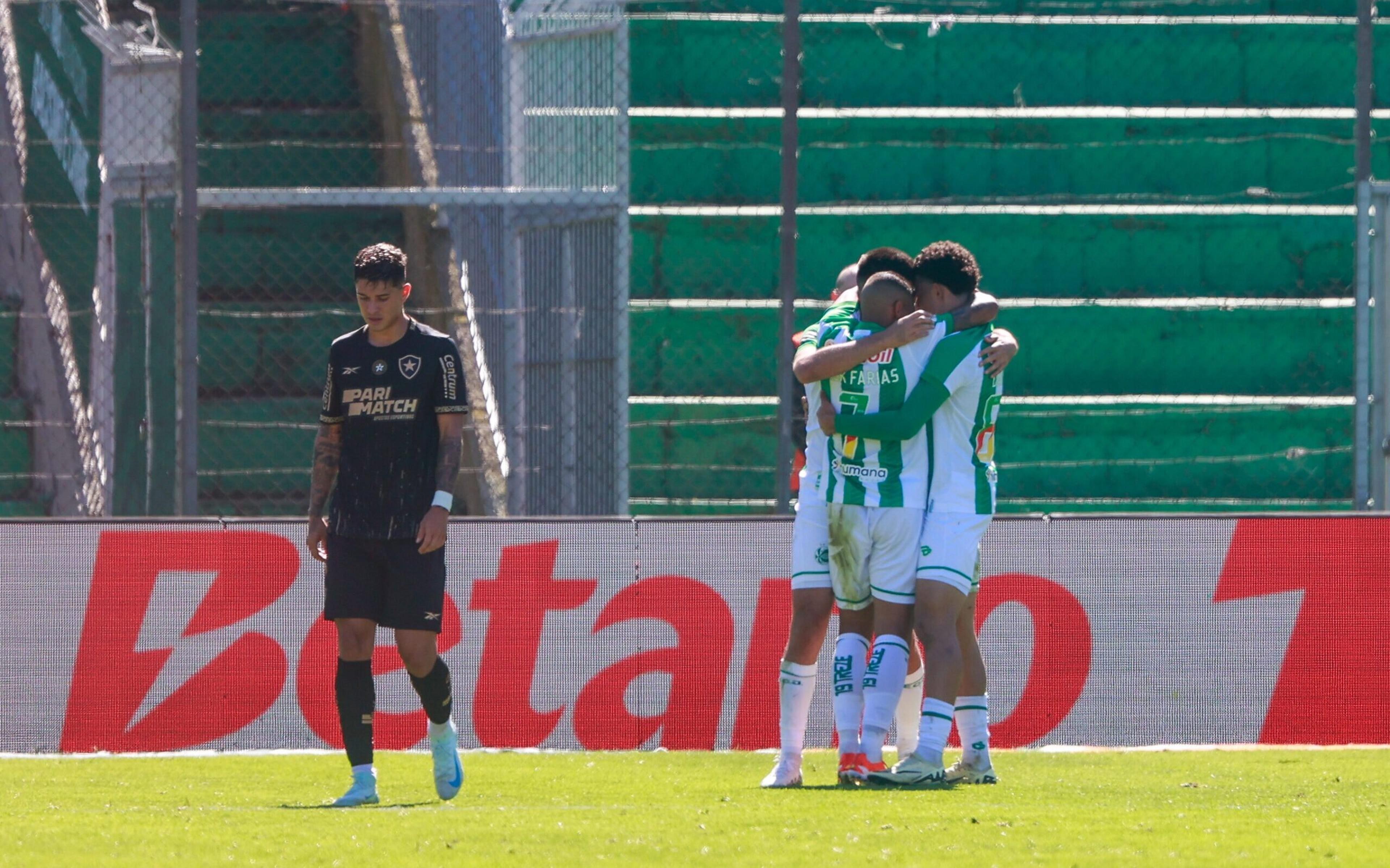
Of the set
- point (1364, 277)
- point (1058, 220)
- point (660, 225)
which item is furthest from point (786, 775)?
point (1058, 220)

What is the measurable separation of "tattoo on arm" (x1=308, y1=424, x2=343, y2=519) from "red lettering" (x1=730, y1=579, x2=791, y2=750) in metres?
2.68

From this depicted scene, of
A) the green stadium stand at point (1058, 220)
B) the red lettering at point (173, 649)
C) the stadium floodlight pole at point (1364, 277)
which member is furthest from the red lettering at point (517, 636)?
the stadium floodlight pole at point (1364, 277)

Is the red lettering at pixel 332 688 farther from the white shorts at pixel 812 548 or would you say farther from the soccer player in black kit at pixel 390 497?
the white shorts at pixel 812 548

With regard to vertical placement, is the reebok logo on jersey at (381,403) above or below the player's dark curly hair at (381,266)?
below

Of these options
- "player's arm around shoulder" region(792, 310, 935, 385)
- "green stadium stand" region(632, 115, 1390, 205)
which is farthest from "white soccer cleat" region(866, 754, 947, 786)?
"green stadium stand" region(632, 115, 1390, 205)

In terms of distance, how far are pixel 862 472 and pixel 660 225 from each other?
5.40 meters

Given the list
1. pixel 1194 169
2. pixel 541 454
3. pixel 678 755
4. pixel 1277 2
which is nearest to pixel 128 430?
pixel 541 454

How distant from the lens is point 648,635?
8094 millimetres

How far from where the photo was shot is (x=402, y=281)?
568cm

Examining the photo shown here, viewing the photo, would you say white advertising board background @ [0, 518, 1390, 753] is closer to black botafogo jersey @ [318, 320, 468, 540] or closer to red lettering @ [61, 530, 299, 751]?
red lettering @ [61, 530, 299, 751]

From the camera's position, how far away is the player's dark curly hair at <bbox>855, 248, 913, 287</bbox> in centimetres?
592

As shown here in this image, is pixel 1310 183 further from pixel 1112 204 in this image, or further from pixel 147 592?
pixel 147 592

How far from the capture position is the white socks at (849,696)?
5.70 meters

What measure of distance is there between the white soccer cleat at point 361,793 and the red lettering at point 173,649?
2538 mm
